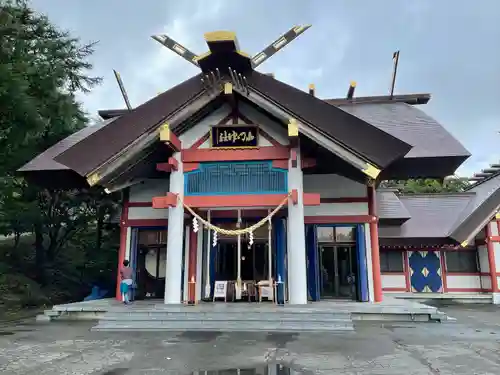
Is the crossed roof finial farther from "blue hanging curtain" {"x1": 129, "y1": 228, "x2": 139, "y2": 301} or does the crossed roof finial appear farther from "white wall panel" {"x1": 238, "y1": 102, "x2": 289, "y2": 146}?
"blue hanging curtain" {"x1": 129, "y1": 228, "x2": 139, "y2": 301}

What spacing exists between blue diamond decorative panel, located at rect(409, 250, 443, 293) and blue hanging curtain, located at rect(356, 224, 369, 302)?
6.77 m

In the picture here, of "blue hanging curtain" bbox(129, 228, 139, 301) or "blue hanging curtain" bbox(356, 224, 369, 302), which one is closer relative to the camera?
"blue hanging curtain" bbox(356, 224, 369, 302)

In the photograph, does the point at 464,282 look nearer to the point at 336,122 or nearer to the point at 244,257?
the point at 244,257

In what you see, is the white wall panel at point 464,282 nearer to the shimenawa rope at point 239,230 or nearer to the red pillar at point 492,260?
the red pillar at point 492,260

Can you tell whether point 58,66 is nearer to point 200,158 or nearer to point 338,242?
point 200,158

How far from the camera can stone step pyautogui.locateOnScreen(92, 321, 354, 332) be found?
26.5 ft

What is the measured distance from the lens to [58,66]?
46.9 ft

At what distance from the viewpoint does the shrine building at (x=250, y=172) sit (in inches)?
379

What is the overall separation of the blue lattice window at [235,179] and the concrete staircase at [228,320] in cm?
313

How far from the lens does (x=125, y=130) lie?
9.81m

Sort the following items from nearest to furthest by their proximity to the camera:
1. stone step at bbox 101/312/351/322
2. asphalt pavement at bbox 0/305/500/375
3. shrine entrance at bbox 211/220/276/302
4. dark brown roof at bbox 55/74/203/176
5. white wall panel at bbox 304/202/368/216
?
asphalt pavement at bbox 0/305/500/375, stone step at bbox 101/312/351/322, dark brown roof at bbox 55/74/203/176, white wall panel at bbox 304/202/368/216, shrine entrance at bbox 211/220/276/302

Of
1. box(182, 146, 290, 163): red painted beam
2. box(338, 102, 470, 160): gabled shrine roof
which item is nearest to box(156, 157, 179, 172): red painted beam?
box(182, 146, 290, 163): red painted beam

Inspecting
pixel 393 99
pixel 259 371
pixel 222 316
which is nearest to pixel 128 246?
pixel 222 316

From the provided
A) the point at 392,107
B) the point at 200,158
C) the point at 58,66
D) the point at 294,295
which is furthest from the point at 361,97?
the point at 58,66
